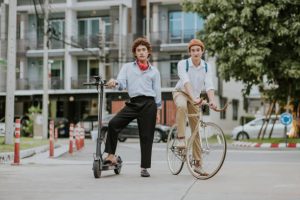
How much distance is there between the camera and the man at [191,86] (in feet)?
29.1

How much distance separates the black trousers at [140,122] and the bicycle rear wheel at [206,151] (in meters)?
0.66

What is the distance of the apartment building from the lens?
44125mm

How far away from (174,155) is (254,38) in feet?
60.0

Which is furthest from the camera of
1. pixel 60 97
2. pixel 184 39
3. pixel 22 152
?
pixel 60 97

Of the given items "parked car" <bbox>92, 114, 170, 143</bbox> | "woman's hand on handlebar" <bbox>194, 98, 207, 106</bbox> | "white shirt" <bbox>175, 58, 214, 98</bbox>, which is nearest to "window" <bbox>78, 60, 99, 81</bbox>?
"parked car" <bbox>92, 114, 170, 143</bbox>

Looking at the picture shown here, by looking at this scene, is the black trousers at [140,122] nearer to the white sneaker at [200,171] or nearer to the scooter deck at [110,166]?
the scooter deck at [110,166]

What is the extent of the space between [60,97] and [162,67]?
8.09m

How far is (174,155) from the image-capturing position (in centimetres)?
934

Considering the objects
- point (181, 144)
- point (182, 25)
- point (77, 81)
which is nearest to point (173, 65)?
point (182, 25)

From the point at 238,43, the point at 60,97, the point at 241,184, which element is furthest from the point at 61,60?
the point at 241,184

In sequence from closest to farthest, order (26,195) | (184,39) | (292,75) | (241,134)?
(26,195) < (292,75) < (241,134) < (184,39)

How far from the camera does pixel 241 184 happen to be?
308 inches

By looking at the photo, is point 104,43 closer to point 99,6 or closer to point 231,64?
point 99,6

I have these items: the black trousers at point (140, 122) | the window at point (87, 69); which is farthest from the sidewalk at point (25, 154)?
the window at point (87, 69)
